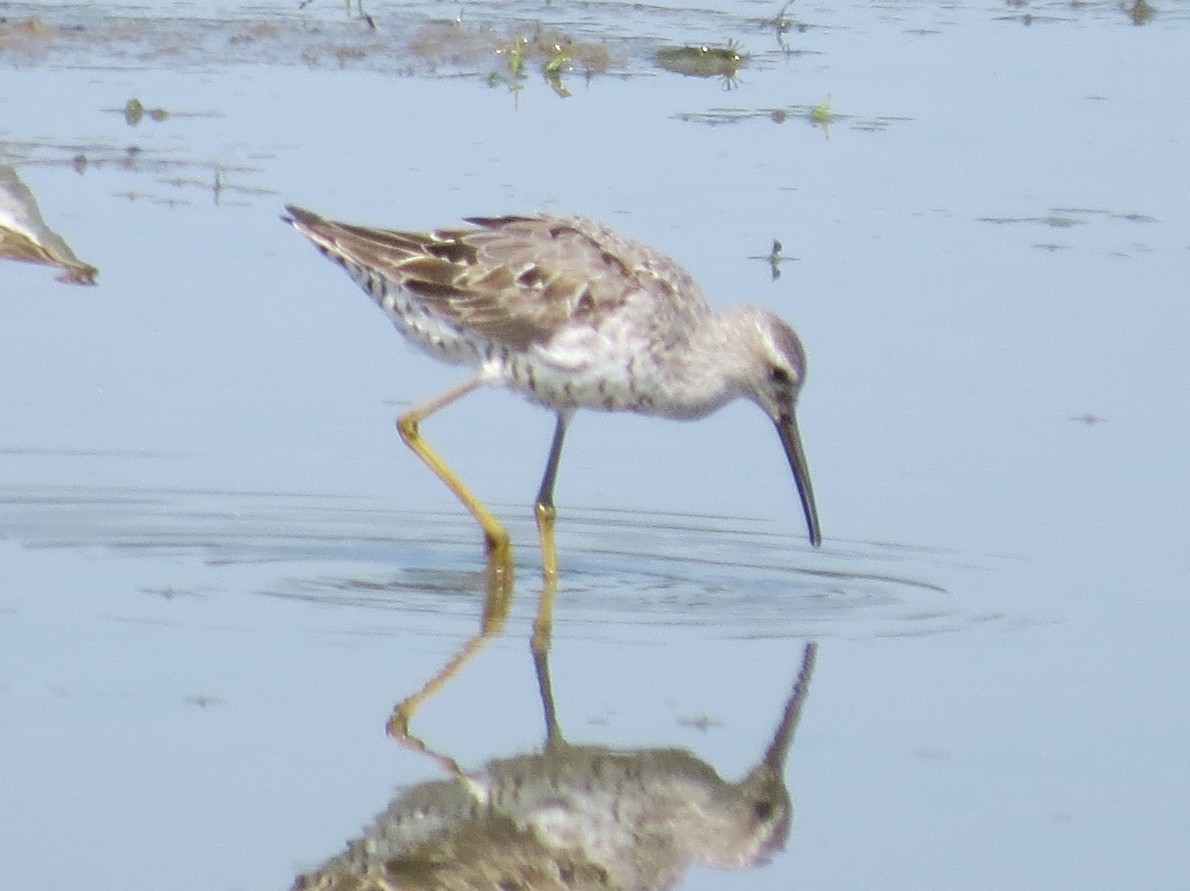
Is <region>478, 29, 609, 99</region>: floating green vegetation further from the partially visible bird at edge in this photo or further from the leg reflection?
the leg reflection

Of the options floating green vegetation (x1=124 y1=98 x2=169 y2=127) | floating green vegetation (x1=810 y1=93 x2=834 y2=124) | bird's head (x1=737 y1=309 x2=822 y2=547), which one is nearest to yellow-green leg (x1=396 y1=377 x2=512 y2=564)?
bird's head (x1=737 y1=309 x2=822 y2=547)

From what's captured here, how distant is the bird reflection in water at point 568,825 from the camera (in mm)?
Result: 6352

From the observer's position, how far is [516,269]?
9.12 metres

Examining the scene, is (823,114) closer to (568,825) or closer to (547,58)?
(547,58)

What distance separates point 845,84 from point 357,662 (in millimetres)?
8337

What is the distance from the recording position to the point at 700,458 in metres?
9.95

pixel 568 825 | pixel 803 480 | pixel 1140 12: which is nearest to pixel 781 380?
pixel 803 480

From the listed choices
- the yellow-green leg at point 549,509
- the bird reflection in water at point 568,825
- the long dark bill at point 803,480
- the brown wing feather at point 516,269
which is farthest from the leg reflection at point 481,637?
the long dark bill at point 803,480

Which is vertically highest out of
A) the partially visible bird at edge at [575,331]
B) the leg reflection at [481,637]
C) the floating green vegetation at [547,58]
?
the partially visible bird at edge at [575,331]

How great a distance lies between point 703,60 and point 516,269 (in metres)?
6.93

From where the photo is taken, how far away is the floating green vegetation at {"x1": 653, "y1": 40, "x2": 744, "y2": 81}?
15703 millimetres

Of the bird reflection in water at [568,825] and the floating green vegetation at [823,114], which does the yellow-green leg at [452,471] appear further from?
the floating green vegetation at [823,114]

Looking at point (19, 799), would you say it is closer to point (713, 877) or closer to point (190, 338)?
point (713, 877)

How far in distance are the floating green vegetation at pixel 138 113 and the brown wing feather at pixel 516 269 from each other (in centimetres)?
466
